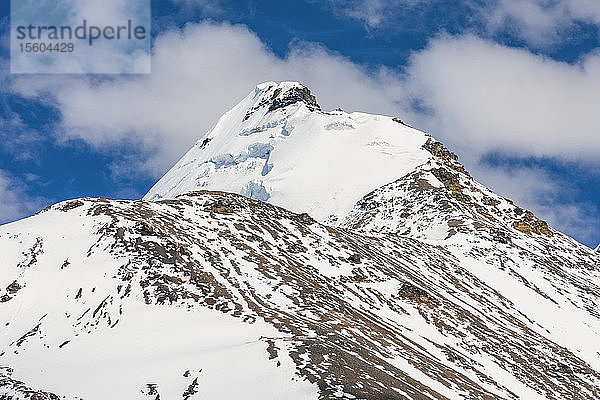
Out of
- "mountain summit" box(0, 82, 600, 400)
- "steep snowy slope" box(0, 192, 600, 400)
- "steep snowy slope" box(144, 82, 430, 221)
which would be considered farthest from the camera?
"steep snowy slope" box(144, 82, 430, 221)

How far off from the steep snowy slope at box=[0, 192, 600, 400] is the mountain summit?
7.5 inches

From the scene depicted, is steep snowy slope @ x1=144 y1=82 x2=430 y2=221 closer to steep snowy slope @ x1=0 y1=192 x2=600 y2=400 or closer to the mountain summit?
the mountain summit

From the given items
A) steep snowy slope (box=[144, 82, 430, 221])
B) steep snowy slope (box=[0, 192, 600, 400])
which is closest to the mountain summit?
steep snowy slope (box=[0, 192, 600, 400])

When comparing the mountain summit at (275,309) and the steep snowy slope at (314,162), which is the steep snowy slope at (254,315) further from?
the steep snowy slope at (314,162)

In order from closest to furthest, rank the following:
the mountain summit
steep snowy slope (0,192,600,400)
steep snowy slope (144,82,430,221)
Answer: steep snowy slope (0,192,600,400) → the mountain summit → steep snowy slope (144,82,430,221)

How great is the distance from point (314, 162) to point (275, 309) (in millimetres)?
124026

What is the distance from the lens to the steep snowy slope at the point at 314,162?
14875 centimetres

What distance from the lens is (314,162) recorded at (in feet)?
Answer: 546

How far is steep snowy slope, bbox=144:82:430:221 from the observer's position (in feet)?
488

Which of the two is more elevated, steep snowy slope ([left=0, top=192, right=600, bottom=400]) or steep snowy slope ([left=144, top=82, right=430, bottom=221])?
steep snowy slope ([left=144, top=82, right=430, bottom=221])

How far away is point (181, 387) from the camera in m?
28.4

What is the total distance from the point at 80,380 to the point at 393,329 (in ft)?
97.5

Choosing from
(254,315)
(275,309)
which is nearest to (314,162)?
(275,309)

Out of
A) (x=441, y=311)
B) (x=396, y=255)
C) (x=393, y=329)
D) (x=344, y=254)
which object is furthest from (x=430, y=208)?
(x=393, y=329)
